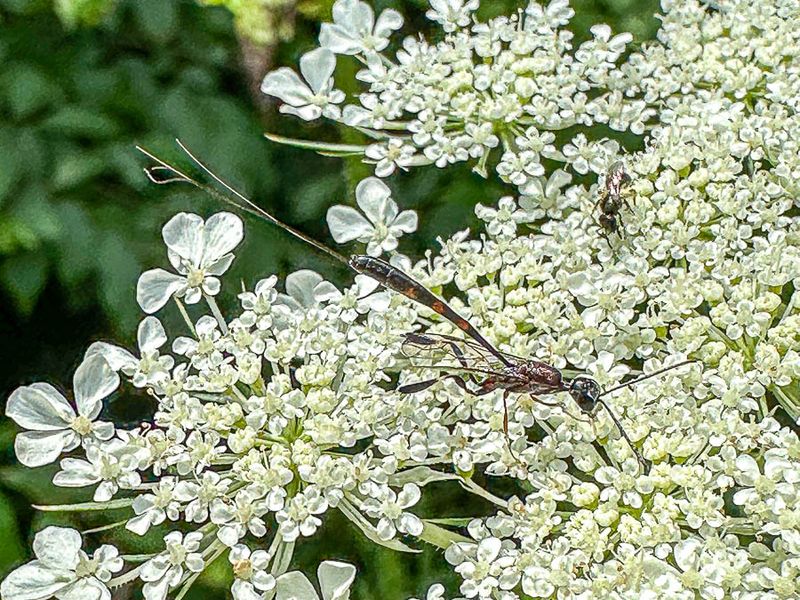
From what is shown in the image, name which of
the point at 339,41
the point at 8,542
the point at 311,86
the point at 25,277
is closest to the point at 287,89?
the point at 311,86

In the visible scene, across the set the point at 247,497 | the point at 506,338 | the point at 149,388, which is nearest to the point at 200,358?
the point at 149,388

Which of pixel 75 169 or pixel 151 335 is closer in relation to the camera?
pixel 151 335

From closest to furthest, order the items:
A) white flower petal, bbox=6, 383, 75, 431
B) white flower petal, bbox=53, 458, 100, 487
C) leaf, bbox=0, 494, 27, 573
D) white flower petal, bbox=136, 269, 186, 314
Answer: white flower petal, bbox=53, 458, 100, 487
white flower petal, bbox=6, 383, 75, 431
white flower petal, bbox=136, 269, 186, 314
leaf, bbox=0, 494, 27, 573

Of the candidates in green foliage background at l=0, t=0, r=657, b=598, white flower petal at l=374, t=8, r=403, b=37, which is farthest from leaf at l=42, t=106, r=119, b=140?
white flower petal at l=374, t=8, r=403, b=37

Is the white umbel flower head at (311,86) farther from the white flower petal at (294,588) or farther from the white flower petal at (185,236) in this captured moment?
the white flower petal at (294,588)

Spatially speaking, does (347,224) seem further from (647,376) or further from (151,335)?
(647,376)

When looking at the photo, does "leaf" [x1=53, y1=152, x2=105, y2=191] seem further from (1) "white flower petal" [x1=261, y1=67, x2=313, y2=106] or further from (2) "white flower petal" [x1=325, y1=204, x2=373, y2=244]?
(2) "white flower petal" [x1=325, y1=204, x2=373, y2=244]
